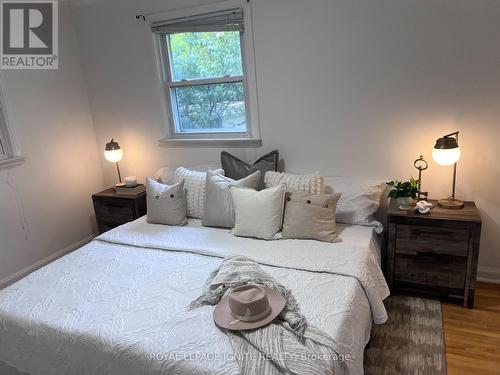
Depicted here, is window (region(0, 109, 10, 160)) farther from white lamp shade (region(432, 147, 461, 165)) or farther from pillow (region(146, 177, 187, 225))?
white lamp shade (region(432, 147, 461, 165))

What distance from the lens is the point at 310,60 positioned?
268 cm

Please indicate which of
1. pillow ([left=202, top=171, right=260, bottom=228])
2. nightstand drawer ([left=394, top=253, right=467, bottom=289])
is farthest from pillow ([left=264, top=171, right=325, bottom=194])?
nightstand drawer ([left=394, top=253, right=467, bottom=289])

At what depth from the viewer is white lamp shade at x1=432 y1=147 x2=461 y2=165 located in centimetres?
224

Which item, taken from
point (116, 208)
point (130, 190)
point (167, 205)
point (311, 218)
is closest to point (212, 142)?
point (167, 205)

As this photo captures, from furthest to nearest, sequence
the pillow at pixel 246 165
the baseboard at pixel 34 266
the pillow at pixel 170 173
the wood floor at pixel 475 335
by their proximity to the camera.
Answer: the pillow at pixel 170 173, the baseboard at pixel 34 266, the pillow at pixel 246 165, the wood floor at pixel 475 335

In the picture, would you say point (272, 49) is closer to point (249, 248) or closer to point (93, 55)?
point (249, 248)

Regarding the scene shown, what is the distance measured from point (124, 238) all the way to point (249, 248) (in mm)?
935

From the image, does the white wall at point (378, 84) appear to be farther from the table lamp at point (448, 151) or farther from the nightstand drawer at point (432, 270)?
the nightstand drawer at point (432, 270)

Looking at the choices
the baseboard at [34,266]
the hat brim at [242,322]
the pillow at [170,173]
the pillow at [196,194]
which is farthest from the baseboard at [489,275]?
the baseboard at [34,266]

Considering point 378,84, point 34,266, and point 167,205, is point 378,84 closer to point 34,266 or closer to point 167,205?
point 167,205

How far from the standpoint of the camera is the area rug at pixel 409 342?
183 centimetres

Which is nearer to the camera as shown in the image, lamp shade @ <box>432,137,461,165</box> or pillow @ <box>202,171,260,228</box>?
lamp shade @ <box>432,137,461,165</box>

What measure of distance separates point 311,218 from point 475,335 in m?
1.13

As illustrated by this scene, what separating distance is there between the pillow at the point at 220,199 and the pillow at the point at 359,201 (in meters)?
0.60
